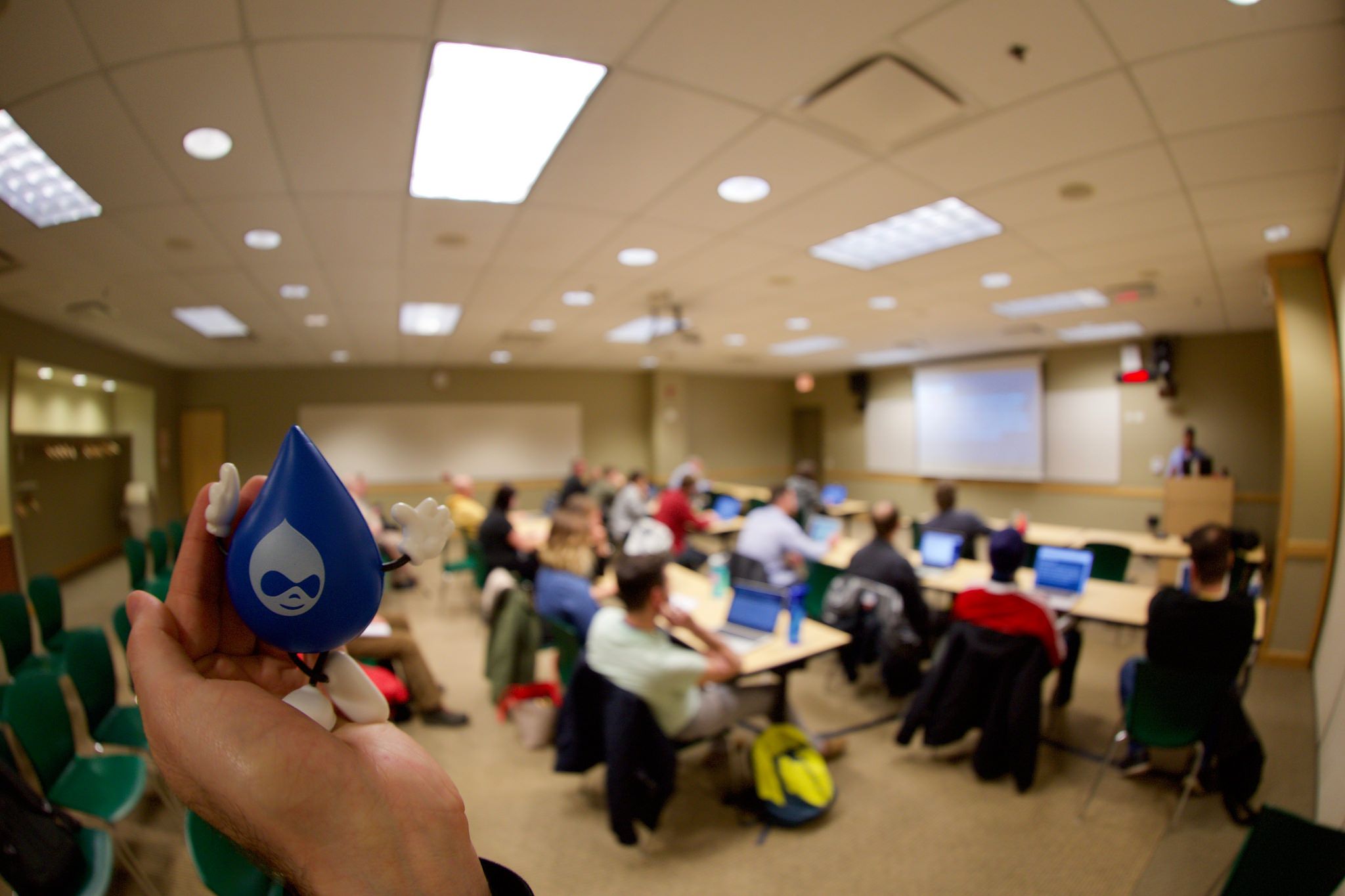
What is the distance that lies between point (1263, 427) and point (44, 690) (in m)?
10.8

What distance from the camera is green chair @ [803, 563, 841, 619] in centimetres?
378

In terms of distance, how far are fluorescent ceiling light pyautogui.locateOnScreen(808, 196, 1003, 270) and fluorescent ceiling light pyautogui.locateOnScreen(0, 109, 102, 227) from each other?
3.65 m

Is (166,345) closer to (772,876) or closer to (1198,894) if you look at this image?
(772,876)

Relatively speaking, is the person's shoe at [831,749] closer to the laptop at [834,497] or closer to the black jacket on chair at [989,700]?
the black jacket on chair at [989,700]

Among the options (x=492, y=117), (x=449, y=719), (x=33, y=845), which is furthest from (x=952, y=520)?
(x=33, y=845)

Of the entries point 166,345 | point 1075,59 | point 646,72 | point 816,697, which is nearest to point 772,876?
point 816,697

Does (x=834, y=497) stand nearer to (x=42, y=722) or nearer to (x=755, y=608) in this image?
(x=755, y=608)

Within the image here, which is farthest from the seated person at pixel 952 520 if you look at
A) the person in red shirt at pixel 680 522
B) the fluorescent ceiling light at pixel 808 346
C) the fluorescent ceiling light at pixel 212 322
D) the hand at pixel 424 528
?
the fluorescent ceiling light at pixel 212 322

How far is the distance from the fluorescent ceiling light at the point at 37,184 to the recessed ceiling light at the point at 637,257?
8.58ft

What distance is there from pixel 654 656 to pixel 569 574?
1086 millimetres

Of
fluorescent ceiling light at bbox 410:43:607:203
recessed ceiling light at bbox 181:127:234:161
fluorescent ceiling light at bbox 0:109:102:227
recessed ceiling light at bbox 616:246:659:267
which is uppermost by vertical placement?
recessed ceiling light at bbox 616:246:659:267

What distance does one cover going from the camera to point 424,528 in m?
0.60

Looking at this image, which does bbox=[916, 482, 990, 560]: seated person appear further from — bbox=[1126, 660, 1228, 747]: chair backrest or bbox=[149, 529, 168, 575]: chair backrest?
bbox=[149, 529, 168, 575]: chair backrest

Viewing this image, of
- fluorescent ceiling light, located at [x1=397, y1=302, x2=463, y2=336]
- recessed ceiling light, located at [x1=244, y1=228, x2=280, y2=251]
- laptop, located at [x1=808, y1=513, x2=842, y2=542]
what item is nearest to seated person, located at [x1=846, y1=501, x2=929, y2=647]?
laptop, located at [x1=808, y1=513, x2=842, y2=542]
